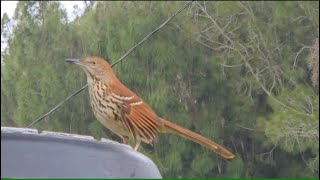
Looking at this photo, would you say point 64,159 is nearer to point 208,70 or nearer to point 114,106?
point 114,106

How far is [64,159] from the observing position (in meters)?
1.23

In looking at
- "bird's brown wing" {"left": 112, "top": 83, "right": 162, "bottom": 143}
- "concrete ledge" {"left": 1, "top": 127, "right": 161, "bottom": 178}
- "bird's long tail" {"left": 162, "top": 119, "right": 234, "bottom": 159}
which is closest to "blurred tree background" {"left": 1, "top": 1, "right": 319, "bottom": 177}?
"bird's long tail" {"left": 162, "top": 119, "right": 234, "bottom": 159}

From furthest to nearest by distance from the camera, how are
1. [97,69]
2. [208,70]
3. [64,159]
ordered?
1. [208,70]
2. [97,69]
3. [64,159]

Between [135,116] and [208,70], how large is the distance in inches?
549

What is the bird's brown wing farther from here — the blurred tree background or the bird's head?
the blurred tree background

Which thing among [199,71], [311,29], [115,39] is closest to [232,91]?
[199,71]

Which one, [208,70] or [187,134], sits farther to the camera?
[208,70]

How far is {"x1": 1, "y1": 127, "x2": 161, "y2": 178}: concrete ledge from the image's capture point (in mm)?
1174

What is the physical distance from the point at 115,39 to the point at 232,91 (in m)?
3.12

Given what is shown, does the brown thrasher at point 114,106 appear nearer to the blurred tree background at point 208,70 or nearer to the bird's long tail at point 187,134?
the bird's long tail at point 187,134

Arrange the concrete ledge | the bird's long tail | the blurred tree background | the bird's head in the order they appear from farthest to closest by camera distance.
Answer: the blurred tree background → the bird's long tail → the bird's head → the concrete ledge

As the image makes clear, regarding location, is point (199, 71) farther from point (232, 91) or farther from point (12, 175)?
point (12, 175)

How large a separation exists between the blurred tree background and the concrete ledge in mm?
12814

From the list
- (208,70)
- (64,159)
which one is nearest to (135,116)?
(64,159)
